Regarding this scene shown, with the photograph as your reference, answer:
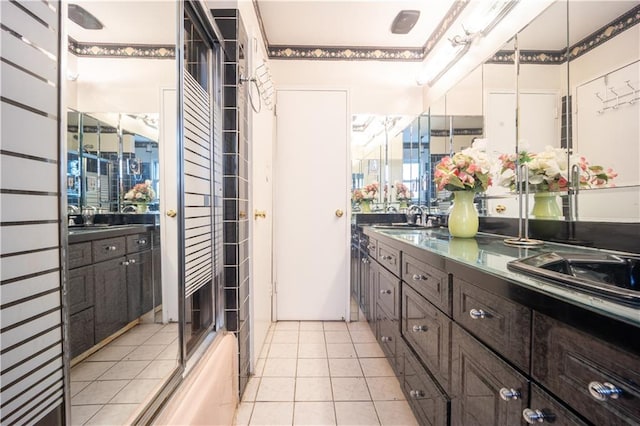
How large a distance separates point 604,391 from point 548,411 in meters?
0.17

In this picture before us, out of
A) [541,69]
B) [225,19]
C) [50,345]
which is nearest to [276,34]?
[225,19]

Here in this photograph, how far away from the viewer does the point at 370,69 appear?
295 centimetres

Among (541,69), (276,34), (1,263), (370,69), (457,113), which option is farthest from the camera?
(370,69)

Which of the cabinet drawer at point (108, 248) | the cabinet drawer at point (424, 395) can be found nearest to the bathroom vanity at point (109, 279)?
the cabinet drawer at point (108, 248)

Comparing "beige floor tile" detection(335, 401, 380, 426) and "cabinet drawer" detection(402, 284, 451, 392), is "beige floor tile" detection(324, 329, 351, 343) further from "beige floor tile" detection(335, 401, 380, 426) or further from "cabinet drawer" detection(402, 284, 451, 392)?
"cabinet drawer" detection(402, 284, 451, 392)

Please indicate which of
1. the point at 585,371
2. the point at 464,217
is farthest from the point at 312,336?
the point at 585,371

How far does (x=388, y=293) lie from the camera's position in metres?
1.81

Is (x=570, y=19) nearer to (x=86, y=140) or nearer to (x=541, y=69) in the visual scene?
(x=541, y=69)

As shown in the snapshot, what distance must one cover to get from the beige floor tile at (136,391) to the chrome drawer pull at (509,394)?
97 centimetres

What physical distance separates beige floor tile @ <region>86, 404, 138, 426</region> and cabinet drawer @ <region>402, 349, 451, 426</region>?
0.99 m

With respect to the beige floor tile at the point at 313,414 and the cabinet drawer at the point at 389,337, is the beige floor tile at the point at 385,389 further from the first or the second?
the beige floor tile at the point at 313,414

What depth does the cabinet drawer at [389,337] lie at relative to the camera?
1.64 metres

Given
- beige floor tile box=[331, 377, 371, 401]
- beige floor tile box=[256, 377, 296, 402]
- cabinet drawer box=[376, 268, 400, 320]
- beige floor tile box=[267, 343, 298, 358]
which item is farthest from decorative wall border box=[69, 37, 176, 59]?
beige floor tile box=[267, 343, 298, 358]

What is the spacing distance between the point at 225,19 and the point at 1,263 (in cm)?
157
